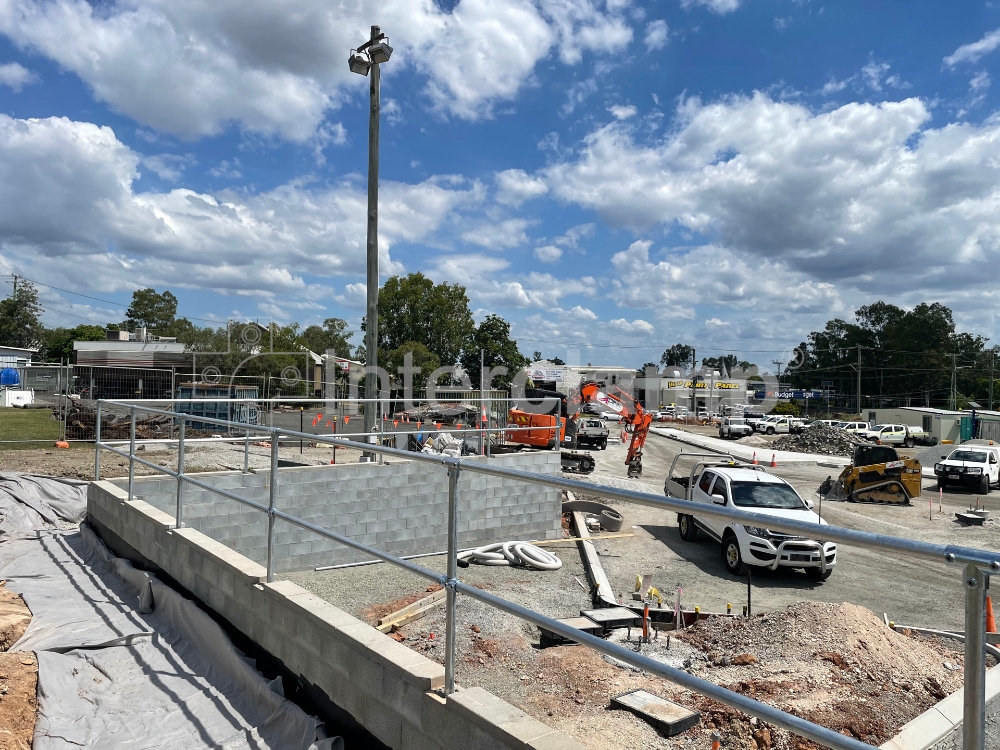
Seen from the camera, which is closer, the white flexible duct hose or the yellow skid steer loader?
the white flexible duct hose

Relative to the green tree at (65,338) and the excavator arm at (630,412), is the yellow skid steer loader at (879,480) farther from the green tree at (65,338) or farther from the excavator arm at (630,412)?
the green tree at (65,338)

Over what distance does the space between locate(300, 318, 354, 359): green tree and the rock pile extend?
197ft

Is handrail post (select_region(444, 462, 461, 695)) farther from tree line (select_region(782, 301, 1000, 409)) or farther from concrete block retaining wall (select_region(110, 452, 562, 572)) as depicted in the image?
tree line (select_region(782, 301, 1000, 409))

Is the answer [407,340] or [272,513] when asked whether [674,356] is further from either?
[272,513]

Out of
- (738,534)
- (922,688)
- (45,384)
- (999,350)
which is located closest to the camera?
(922,688)

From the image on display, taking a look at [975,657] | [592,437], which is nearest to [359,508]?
[975,657]

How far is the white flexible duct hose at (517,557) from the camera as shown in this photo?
1243 centimetres

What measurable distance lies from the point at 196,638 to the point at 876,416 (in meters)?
68.7

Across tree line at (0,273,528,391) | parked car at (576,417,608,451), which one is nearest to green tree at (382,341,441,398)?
tree line at (0,273,528,391)

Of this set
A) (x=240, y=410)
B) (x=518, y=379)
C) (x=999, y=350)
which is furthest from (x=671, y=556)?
(x=999, y=350)

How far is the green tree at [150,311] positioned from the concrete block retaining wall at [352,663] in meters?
113

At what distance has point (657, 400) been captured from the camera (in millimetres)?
109688

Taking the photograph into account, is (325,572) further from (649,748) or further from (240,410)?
(240,410)

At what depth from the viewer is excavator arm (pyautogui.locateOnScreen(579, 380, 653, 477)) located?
2761 cm
